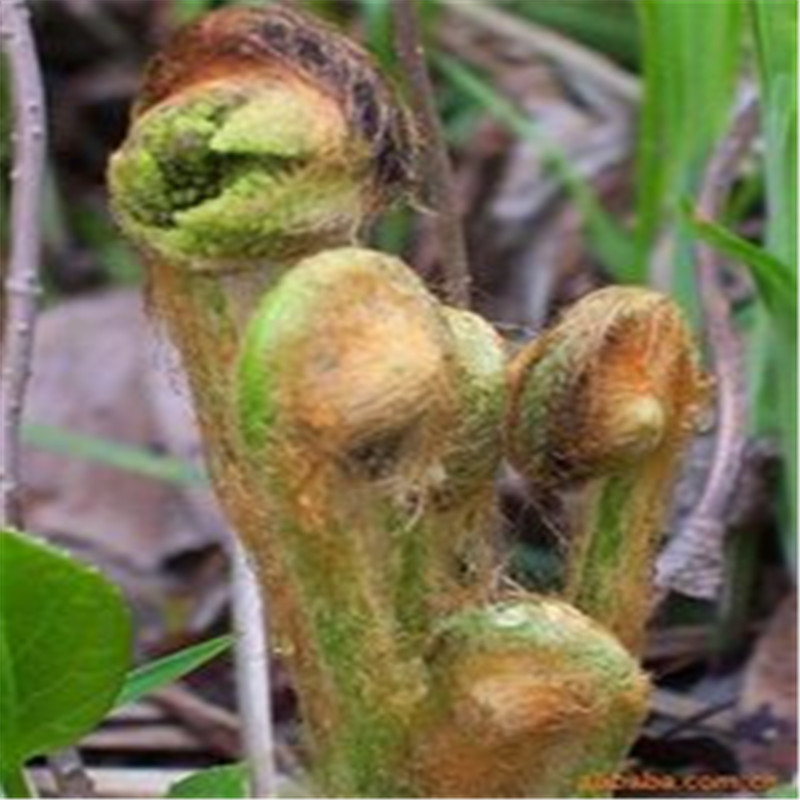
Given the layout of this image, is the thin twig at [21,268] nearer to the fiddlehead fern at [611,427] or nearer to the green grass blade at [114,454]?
the fiddlehead fern at [611,427]

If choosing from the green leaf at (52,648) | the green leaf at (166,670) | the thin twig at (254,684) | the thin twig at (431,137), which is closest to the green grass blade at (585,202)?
the thin twig at (431,137)

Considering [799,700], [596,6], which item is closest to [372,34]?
[596,6]

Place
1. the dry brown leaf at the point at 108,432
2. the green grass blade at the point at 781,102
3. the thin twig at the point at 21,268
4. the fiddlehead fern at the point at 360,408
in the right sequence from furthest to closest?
the dry brown leaf at the point at 108,432 → the green grass blade at the point at 781,102 → the thin twig at the point at 21,268 → the fiddlehead fern at the point at 360,408

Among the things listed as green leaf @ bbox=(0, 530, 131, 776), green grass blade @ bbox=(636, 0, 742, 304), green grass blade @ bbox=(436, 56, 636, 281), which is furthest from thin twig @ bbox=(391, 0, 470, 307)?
green grass blade @ bbox=(436, 56, 636, 281)

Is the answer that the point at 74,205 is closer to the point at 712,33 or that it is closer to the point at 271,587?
the point at 712,33

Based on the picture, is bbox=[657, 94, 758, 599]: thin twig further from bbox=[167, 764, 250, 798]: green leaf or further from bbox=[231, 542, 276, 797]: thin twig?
bbox=[167, 764, 250, 798]: green leaf

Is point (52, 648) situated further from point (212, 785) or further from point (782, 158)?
point (782, 158)
